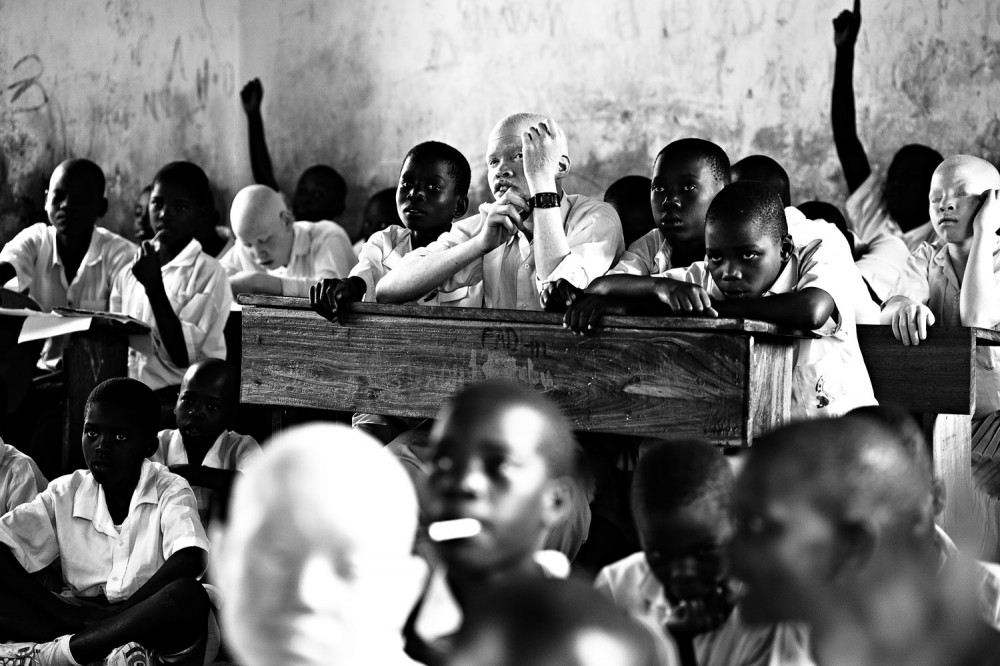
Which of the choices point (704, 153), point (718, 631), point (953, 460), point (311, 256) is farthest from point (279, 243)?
→ point (718, 631)

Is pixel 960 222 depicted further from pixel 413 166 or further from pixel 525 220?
pixel 413 166

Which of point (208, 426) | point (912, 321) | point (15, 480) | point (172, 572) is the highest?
point (912, 321)

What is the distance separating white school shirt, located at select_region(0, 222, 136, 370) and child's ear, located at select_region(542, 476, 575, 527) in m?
3.94

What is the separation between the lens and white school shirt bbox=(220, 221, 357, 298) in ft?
18.5

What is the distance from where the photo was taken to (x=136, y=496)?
3.34 meters

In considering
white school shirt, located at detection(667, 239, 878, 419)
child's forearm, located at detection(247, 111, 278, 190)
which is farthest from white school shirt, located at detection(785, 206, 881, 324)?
child's forearm, located at detection(247, 111, 278, 190)

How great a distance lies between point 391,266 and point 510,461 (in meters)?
2.37

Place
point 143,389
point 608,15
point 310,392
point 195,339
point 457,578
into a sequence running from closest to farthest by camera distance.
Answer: point 457,578 < point 310,392 < point 143,389 < point 195,339 < point 608,15

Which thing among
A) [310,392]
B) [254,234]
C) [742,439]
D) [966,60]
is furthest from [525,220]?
[966,60]

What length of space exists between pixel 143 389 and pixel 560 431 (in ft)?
7.13

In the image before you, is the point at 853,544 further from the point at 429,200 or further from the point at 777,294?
the point at 429,200

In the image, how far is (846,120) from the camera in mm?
5574

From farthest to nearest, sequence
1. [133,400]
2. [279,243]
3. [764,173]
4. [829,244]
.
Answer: [279,243] → [764,173] → [133,400] → [829,244]

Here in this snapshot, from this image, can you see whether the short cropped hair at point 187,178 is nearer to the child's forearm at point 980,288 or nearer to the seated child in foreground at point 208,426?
the seated child in foreground at point 208,426
